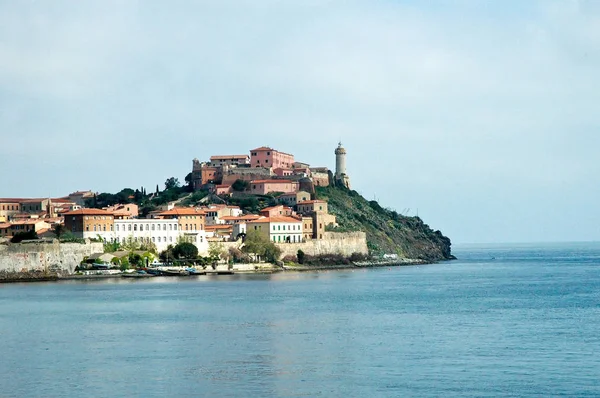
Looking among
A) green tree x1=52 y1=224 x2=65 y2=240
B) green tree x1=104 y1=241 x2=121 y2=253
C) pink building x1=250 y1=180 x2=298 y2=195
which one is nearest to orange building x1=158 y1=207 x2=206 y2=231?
green tree x1=104 y1=241 x2=121 y2=253

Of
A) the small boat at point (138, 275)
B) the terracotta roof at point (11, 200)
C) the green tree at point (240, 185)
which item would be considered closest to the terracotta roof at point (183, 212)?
the small boat at point (138, 275)

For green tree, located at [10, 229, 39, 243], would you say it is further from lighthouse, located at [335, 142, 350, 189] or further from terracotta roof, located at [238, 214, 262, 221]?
lighthouse, located at [335, 142, 350, 189]

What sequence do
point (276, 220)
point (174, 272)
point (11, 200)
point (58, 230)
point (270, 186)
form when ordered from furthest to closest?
point (270, 186)
point (11, 200)
point (276, 220)
point (58, 230)
point (174, 272)

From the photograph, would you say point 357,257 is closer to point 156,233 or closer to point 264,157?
point 264,157

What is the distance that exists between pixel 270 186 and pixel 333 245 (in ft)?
40.8

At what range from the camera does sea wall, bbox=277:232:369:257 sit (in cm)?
7800

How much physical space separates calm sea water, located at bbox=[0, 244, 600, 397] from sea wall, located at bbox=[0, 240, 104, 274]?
326 inches

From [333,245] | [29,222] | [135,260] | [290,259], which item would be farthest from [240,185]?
[135,260]

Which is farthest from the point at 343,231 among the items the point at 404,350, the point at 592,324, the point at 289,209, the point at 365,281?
the point at 404,350

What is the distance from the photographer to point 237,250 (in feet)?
243

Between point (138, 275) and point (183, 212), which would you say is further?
point (183, 212)

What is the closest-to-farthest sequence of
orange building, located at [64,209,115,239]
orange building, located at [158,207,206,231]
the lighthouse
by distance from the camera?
orange building, located at [64,209,115,239] → orange building, located at [158,207,206,231] → the lighthouse

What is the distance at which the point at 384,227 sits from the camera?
98.6m

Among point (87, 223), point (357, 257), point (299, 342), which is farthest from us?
point (357, 257)
